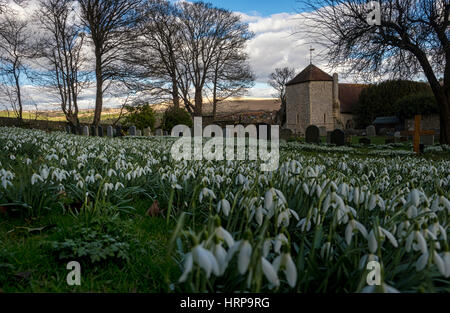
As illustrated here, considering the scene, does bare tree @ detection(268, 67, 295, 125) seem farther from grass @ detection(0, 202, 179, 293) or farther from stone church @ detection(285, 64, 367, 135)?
grass @ detection(0, 202, 179, 293)

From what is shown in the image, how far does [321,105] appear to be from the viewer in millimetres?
47531

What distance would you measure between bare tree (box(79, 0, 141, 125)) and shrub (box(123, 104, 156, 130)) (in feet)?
15.6

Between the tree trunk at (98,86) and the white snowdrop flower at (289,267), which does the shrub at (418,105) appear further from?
the white snowdrop flower at (289,267)

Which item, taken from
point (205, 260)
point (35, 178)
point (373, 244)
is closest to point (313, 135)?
point (35, 178)

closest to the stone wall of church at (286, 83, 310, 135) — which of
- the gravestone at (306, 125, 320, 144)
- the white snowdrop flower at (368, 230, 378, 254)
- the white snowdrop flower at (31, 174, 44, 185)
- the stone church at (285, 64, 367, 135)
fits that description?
the stone church at (285, 64, 367, 135)

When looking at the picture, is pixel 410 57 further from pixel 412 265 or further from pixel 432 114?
pixel 432 114

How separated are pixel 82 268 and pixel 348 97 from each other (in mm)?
55660

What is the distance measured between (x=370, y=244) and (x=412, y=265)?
389 millimetres

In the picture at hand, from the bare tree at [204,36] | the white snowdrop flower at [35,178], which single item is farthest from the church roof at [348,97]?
the white snowdrop flower at [35,178]

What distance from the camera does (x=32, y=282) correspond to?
6.07 ft

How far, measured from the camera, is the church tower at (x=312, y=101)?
47031 millimetres

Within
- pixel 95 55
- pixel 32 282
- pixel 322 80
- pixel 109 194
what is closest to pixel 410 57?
pixel 109 194

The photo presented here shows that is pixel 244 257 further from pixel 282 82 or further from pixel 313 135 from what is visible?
pixel 282 82

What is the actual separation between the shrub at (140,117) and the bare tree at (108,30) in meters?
4.74
